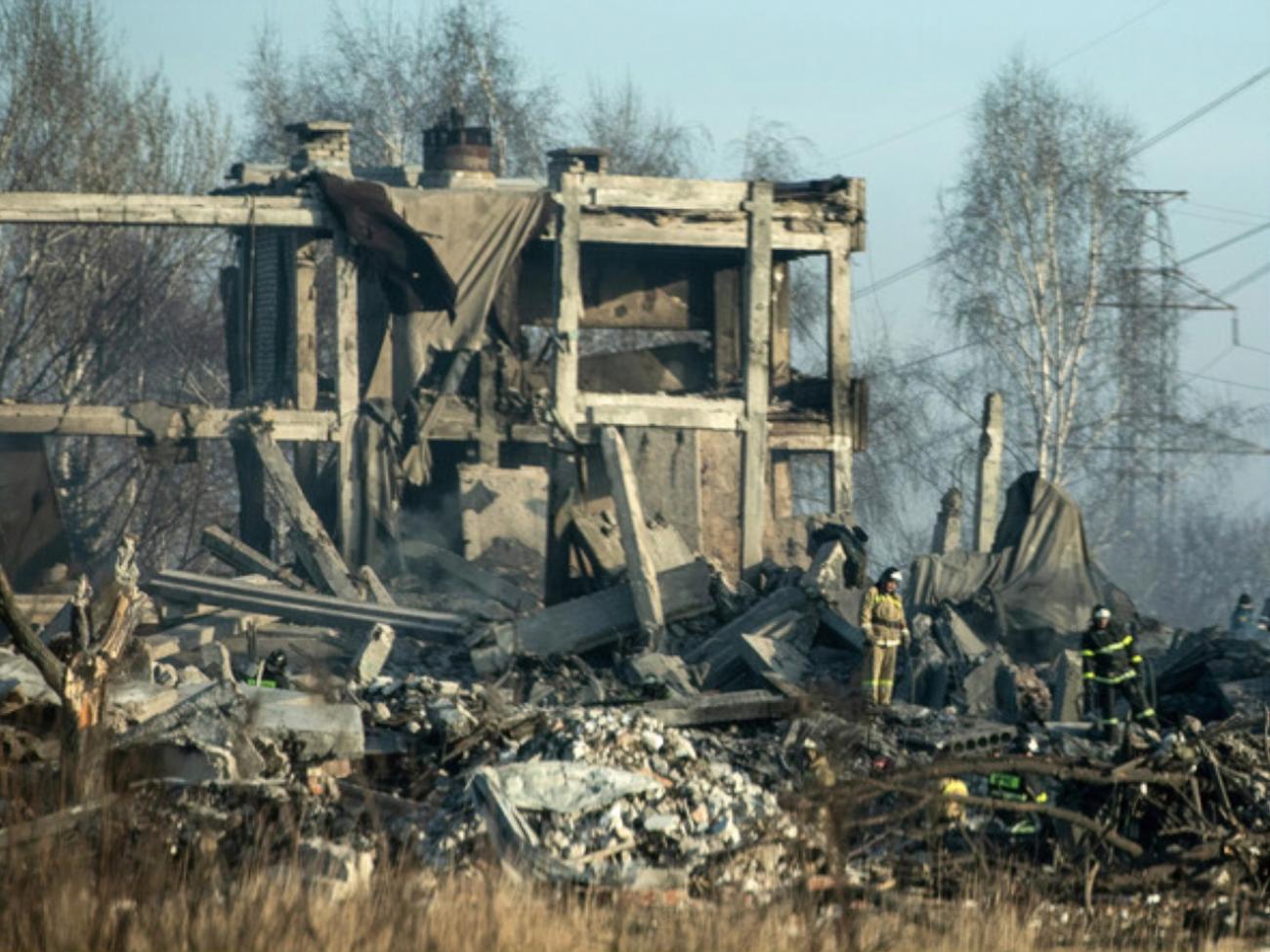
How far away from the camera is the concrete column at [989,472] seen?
23875 millimetres

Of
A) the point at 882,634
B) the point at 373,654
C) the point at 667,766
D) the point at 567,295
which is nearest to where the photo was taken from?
the point at 667,766

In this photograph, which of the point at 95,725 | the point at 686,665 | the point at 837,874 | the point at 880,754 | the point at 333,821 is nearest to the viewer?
the point at 837,874

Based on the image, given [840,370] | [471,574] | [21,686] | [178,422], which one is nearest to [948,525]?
[840,370]

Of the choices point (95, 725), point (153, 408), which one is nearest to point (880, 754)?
point (95, 725)

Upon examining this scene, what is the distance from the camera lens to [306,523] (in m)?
23.1

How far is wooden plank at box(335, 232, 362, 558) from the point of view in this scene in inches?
962

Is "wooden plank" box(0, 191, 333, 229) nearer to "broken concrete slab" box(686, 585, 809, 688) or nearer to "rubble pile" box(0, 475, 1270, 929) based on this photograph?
"rubble pile" box(0, 475, 1270, 929)

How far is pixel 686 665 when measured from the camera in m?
18.5

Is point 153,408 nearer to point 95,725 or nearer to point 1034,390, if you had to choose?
point 95,725

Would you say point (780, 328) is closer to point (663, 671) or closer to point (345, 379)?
point (345, 379)

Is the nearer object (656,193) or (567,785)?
(567,785)

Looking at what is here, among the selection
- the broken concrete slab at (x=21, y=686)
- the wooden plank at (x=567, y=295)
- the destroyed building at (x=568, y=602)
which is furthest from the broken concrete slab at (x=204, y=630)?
the broken concrete slab at (x=21, y=686)

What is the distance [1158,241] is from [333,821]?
3287cm

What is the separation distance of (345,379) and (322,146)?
10.1ft
